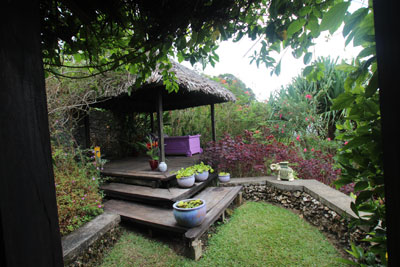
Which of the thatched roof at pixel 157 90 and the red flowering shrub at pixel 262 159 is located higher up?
the thatched roof at pixel 157 90

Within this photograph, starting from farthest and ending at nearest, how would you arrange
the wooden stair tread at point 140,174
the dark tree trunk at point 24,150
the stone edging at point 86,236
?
the wooden stair tread at point 140,174
the stone edging at point 86,236
the dark tree trunk at point 24,150

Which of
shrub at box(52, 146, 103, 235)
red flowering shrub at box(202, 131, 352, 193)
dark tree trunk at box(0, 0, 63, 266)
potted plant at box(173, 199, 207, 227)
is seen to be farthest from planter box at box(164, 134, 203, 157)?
dark tree trunk at box(0, 0, 63, 266)

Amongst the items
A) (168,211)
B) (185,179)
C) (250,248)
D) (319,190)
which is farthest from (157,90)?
(319,190)

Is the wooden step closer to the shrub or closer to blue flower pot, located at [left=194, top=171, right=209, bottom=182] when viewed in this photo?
blue flower pot, located at [left=194, top=171, right=209, bottom=182]

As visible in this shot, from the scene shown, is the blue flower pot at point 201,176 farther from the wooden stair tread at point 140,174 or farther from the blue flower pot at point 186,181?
the wooden stair tread at point 140,174

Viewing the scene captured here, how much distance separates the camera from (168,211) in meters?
3.05

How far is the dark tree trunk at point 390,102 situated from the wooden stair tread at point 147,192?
114 inches

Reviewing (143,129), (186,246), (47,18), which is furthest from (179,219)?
(143,129)

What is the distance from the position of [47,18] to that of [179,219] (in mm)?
2254

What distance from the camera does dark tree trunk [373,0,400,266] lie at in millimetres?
331

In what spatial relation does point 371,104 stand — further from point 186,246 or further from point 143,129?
point 143,129

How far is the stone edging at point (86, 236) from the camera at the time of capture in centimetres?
201

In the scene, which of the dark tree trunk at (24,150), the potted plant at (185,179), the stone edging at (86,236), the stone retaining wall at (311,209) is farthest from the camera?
the potted plant at (185,179)

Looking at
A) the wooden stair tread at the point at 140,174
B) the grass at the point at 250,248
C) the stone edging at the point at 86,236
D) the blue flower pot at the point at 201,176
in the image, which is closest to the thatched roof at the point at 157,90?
the wooden stair tread at the point at 140,174
